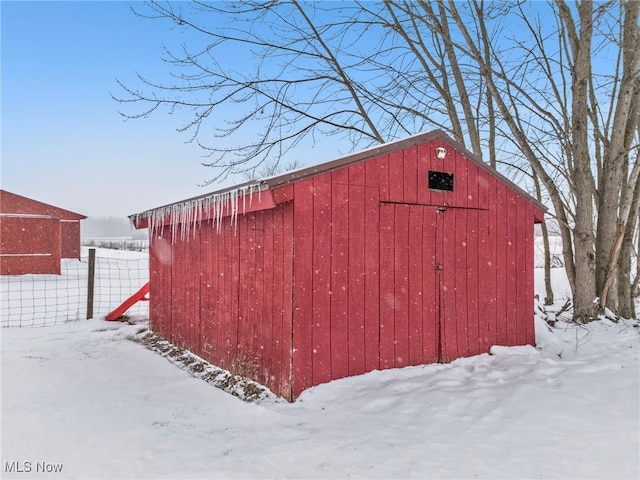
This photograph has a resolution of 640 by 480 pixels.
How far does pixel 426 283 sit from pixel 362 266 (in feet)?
3.12

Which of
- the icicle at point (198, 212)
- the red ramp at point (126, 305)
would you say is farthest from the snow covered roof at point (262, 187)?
the red ramp at point (126, 305)

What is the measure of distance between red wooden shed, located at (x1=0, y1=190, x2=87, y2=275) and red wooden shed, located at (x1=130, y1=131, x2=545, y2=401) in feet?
50.5

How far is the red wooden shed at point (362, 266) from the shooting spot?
432 cm

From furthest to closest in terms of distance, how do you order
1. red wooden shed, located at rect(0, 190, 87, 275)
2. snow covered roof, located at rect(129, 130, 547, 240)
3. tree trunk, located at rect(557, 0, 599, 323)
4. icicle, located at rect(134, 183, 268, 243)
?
red wooden shed, located at rect(0, 190, 87, 275)
tree trunk, located at rect(557, 0, 599, 323)
icicle, located at rect(134, 183, 268, 243)
snow covered roof, located at rect(129, 130, 547, 240)

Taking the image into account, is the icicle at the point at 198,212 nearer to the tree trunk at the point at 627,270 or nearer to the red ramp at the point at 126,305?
the red ramp at the point at 126,305

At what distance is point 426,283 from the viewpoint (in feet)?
16.9

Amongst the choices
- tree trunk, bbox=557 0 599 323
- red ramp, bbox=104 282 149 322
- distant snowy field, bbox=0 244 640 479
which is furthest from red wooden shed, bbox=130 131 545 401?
red ramp, bbox=104 282 149 322

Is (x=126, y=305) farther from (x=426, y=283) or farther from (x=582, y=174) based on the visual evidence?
(x=582, y=174)

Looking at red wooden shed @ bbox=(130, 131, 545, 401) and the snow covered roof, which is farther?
red wooden shed @ bbox=(130, 131, 545, 401)

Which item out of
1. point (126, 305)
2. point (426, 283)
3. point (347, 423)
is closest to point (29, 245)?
point (126, 305)

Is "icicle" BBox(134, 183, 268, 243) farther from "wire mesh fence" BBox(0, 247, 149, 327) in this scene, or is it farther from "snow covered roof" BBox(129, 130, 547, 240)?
"wire mesh fence" BBox(0, 247, 149, 327)

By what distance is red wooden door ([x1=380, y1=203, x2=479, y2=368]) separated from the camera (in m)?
4.87

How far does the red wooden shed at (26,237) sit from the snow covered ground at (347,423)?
14.9 m

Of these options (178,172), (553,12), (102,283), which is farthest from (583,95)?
(178,172)
